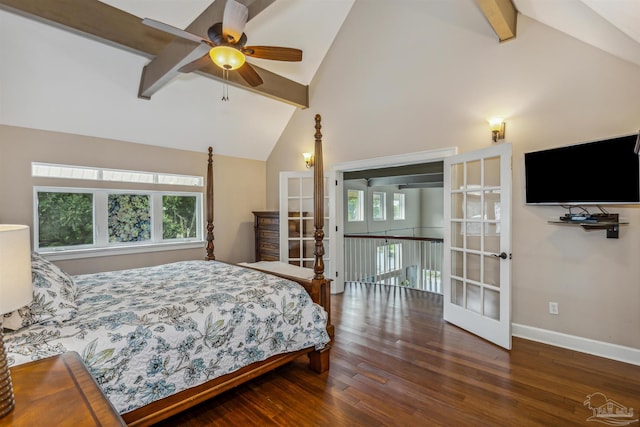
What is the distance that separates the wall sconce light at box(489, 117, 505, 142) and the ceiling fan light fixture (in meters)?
2.59

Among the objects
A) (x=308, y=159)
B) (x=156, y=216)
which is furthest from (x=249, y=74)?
(x=156, y=216)

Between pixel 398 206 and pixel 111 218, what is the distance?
860 cm

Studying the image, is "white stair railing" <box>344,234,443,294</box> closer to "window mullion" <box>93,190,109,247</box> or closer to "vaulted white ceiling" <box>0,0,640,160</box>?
"vaulted white ceiling" <box>0,0,640,160</box>

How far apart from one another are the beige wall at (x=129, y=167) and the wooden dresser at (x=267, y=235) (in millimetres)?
421

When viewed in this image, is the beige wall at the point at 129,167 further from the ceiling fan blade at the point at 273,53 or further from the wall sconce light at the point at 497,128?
the wall sconce light at the point at 497,128

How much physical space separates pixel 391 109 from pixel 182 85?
113 inches

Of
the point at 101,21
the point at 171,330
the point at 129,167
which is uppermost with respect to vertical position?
the point at 101,21

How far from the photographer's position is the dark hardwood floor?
6.59ft

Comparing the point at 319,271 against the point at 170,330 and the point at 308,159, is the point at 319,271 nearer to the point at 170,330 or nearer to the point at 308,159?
the point at 170,330

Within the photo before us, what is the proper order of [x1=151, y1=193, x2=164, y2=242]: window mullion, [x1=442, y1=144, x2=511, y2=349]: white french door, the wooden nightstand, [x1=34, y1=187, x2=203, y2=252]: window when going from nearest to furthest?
the wooden nightstand, [x1=442, y1=144, x2=511, y2=349]: white french door, [x1=34, y1=187, x2=203, y2=252]: window, [x1=151, y1=193, x2=164, y2=242]: window mullion

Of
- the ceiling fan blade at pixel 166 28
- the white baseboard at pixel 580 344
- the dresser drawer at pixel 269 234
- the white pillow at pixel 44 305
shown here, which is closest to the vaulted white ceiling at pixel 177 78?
the ceiling fan blade at pixel 166 28

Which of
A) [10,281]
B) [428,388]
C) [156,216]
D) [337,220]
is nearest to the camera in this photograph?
[10,281]

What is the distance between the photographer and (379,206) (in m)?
10.0

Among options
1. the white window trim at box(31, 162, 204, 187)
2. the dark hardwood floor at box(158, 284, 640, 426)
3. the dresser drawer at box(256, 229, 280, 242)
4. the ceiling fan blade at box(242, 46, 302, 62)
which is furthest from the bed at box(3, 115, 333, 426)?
the dresser drawer at box(256, 229, 280, 242)
